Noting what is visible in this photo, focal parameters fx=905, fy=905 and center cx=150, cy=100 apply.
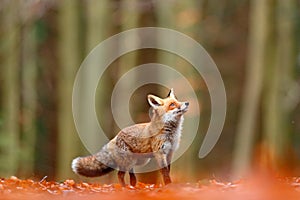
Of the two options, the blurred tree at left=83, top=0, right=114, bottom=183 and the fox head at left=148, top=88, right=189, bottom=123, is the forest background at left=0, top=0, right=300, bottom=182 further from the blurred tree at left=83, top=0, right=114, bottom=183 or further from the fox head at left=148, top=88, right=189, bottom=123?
the fox head at left=148, top=88, right=189, bottom=123

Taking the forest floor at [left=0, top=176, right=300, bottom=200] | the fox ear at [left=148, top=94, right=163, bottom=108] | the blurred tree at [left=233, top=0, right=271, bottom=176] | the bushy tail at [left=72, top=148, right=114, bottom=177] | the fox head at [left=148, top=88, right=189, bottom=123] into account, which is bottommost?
the forest floor at [left=0, top=176, right=300, bottom=200]

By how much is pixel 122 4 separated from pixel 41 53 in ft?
7.61

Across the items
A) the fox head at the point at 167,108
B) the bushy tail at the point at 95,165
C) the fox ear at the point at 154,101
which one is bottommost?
the bushy tail at the point at 95,165

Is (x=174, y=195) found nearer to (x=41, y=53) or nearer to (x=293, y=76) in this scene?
(x=293, y=76)

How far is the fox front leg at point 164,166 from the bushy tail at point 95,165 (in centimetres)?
15

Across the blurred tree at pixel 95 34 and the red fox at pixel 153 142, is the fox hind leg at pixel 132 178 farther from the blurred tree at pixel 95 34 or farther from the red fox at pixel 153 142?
the blurred tree at pixel 95 34

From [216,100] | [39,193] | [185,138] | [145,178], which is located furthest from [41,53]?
[39,193]

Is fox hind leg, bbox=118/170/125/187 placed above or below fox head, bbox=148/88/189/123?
below

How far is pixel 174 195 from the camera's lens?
1.65m

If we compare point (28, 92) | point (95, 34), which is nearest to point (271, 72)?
point (95, 34)

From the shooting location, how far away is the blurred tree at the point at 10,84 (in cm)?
1053

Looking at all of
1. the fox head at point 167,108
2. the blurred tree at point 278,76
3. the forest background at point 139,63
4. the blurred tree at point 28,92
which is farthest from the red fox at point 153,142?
→ the blurred tree at point 28,92

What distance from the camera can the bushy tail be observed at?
2.25 meters

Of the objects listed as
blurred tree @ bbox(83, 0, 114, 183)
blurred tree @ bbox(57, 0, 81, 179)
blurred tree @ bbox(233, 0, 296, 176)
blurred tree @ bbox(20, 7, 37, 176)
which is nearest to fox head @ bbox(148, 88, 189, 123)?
blurred tree @ bbox(233, 0, 296, 176)
